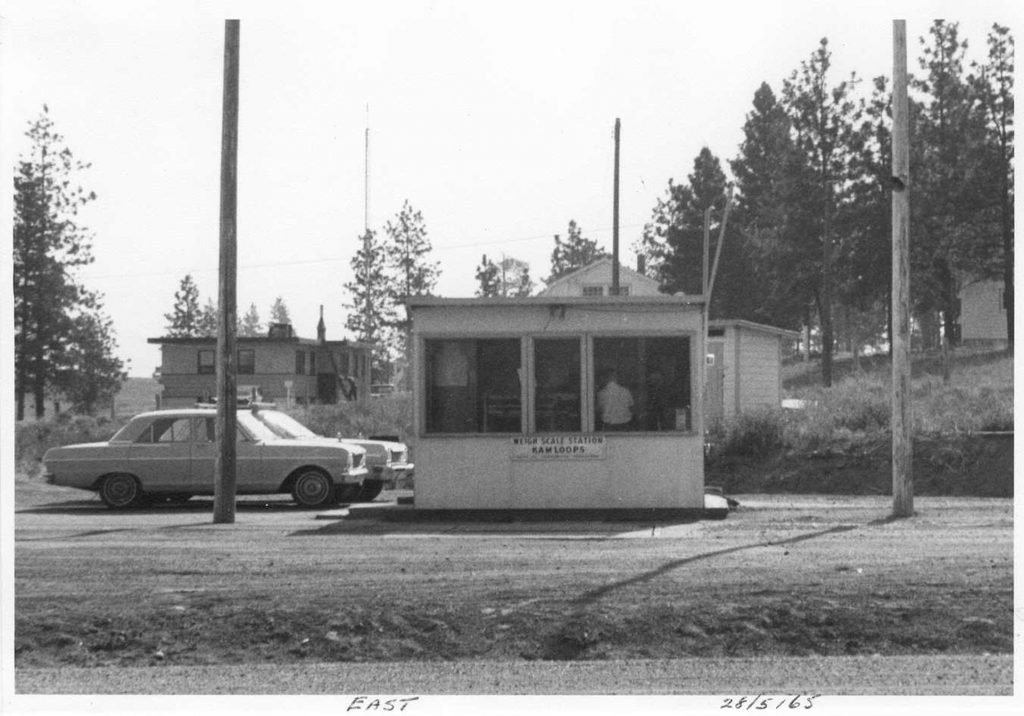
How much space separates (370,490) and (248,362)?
1457 inches

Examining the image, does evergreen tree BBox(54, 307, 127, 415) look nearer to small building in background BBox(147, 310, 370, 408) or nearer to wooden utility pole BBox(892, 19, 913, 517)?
small building in background BBox(147, 310, 370, 408)

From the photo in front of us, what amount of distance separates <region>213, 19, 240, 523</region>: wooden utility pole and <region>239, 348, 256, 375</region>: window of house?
40.3m

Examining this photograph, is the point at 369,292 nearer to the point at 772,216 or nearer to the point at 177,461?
the point at 772,216

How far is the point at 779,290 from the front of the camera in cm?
6094

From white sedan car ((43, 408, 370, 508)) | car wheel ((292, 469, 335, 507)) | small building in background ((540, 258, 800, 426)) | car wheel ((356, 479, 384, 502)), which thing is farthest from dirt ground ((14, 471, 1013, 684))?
small building in background ((540, 258, 800, 426))

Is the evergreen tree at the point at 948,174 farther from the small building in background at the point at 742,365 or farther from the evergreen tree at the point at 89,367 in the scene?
the evergreen tree at the point at 89,367

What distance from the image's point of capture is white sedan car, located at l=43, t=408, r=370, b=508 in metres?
20.3

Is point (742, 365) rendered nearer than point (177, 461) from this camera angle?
No

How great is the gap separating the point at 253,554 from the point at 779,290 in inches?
1982

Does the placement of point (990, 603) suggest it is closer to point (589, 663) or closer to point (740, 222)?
point (589, 663)

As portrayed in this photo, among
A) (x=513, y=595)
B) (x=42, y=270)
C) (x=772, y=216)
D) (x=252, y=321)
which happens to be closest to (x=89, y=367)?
(x=42, y=270)

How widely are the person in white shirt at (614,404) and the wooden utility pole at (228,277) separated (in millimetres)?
4658

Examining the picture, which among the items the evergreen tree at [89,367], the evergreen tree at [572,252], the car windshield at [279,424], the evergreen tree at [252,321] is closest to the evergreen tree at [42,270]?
the evergreen tree at [89,367]

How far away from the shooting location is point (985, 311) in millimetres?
50219
